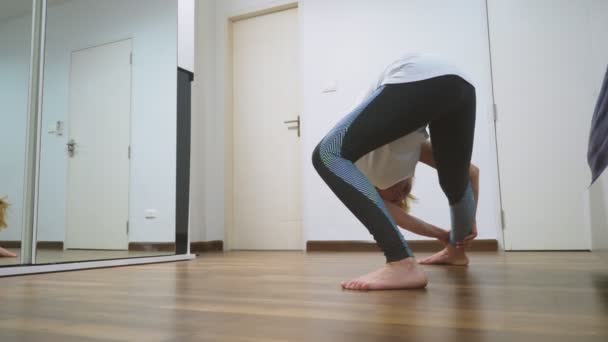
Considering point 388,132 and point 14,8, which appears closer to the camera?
point 388,132

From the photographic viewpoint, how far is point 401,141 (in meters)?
1.47

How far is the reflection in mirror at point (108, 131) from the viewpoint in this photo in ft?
7.27

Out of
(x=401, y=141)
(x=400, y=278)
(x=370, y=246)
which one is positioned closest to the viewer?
(x=400, y=278)

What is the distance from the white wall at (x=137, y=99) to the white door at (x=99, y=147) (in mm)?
47

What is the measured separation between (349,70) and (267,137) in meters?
0.97

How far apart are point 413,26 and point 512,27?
724 mm

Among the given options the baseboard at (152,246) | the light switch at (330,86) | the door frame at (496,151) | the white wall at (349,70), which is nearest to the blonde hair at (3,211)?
the baseboard at (152,246)

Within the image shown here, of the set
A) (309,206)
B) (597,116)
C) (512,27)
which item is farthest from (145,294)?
(512,27)

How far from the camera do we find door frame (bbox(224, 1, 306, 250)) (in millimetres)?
4250

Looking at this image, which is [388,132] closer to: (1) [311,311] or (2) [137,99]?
(1) [311,311]

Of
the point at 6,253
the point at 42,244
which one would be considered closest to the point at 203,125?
the point at 42,244

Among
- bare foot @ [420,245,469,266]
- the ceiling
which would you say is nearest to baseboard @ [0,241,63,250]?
the ceiling

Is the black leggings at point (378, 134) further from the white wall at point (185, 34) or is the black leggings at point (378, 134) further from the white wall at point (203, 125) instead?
the white wall at point (203, 125)

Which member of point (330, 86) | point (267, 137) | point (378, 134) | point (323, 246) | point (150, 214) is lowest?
point (323, 246)
